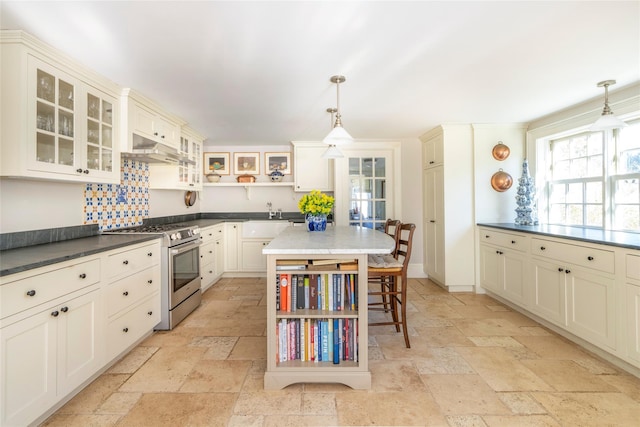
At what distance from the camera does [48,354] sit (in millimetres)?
1540

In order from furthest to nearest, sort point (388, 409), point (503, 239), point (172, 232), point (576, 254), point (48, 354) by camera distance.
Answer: point (503, 239), point (172, 232), point (576, 254), point (388, 409), point (48, 354)

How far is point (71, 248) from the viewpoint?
189cm

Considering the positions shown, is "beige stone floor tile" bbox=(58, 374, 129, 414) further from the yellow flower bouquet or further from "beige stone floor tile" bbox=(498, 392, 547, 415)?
"beige stone floor tile" bbox=(498, 392, 547, 415)

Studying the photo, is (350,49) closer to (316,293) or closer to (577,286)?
(316,293)

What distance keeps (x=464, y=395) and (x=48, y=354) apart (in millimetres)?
2366

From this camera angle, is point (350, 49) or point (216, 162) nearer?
point (350, 49)

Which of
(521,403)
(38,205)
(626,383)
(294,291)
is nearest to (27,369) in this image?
(38,205)

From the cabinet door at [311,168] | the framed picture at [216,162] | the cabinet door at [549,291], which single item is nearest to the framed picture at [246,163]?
the framed picture at [216,162]

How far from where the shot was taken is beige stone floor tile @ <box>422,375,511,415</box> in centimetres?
167

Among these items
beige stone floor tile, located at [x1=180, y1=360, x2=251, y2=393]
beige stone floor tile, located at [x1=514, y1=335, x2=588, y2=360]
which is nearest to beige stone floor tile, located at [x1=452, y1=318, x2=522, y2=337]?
beige stone floor tile, located at [x1=514, y1=335, x2=588, y2=360]

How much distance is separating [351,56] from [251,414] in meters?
2.34

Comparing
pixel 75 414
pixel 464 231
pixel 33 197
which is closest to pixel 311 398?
pixel 75 414

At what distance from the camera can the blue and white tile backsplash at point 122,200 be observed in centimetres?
265

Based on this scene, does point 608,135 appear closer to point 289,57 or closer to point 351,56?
point 351,56
